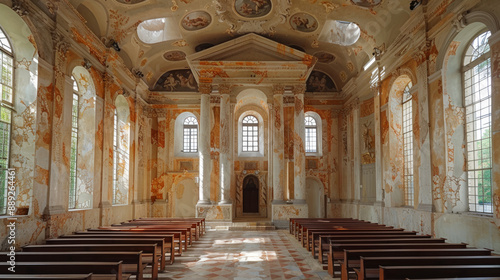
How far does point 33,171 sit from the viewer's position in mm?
11234

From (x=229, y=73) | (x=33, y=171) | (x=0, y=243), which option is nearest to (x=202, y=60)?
(x=229, y=73)

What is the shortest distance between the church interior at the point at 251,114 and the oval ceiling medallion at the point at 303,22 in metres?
0.08

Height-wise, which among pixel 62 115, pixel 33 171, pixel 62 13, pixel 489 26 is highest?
pixel 62 13

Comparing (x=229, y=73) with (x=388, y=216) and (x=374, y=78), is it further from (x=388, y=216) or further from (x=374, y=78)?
(x=388, y=216)

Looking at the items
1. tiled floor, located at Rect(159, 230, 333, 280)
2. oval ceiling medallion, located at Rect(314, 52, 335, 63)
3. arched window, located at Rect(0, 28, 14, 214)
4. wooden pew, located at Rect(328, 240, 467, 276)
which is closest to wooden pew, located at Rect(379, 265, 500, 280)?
wooden pew, located at Rect(328, 240, 467, 276)

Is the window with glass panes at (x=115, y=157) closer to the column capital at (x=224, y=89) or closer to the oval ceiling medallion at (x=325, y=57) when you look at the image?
the column capital at (x=224, y=89)

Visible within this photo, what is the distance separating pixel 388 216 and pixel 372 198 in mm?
3453

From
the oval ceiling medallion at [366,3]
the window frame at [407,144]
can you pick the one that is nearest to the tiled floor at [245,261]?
the window frame at [407,144]

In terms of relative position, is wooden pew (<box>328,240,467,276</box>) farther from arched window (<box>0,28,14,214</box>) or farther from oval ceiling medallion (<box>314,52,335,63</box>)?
oval ceiling medallion (<box>314,52,335,63</box>)

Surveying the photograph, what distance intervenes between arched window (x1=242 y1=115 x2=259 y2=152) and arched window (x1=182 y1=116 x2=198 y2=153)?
3.24 metres

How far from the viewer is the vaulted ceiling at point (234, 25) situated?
643 inches

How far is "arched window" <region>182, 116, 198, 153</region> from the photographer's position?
85.0 feet

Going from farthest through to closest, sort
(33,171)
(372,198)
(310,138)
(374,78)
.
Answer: (310,138) → (372,198) → (374,78) → (33,171)

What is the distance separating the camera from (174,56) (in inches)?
923
